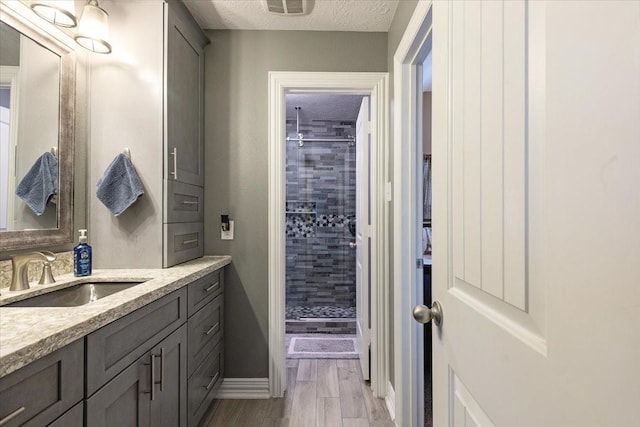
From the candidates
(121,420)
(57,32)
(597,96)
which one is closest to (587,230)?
(597,96)

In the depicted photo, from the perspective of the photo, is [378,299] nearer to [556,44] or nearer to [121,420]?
[121,420]

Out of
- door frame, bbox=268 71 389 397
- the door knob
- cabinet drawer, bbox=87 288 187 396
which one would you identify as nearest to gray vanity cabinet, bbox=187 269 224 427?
cabinet drawer, bbox=87 288 187 396

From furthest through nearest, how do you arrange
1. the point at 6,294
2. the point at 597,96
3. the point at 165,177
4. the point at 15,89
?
the point at 165,177 < the point at 15,89 < the point at 6,294 < the point at 597,96

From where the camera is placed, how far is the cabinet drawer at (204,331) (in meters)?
1.66

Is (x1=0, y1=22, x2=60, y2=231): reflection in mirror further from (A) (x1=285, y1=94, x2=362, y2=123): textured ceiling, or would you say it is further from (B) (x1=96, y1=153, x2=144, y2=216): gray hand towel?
(A) (x1=285, y1=94, x2=362, y2=123): textured ceiling

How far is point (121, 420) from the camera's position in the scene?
1077mm

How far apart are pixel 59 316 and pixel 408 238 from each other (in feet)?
4.90

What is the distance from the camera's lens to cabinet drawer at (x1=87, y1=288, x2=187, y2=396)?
37.2 inches

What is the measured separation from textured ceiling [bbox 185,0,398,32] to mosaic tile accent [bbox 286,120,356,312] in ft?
6.18

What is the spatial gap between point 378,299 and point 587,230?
190 cm

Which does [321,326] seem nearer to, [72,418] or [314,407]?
[314,407]

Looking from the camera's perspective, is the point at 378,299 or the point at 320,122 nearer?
the point at 378,299

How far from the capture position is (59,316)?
0.92m

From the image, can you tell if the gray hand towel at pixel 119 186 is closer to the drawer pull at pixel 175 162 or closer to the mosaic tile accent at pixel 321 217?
the drawer pull at pixel 175 162
